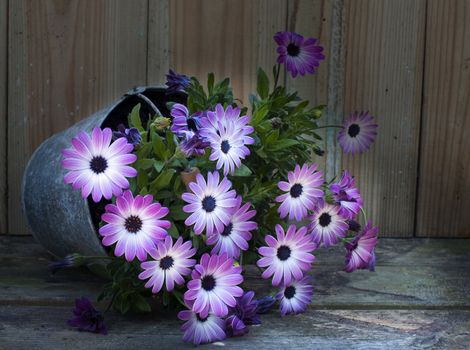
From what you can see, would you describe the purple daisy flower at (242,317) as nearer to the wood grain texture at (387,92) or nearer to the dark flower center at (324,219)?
the dark flower center at (324,219)

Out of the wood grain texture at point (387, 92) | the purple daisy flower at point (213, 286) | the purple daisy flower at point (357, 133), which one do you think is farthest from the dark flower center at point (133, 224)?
the wood grain texture at point (387, 92)

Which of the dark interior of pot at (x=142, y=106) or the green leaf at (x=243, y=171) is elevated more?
the dark interior of pot at (x=142, y=106)

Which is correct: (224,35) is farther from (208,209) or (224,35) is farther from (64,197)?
(208,209)

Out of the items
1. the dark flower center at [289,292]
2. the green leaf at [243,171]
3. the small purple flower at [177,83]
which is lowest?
the dark flower center at [289,292]

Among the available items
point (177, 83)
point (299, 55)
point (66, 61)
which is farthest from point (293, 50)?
point (66, 61)

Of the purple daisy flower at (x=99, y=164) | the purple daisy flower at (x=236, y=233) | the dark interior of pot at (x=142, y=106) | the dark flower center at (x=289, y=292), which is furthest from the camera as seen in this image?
the dark interior of pot at (x=142, y=106)

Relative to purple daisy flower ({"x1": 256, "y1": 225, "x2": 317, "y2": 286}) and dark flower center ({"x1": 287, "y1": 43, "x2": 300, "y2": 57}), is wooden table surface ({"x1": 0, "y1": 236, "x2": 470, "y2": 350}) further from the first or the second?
dark flower center ({"x1": 287, "y1": 43, "x2": 300, "y2": 57})

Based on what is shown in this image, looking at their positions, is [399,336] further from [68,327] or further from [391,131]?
[391,131]
